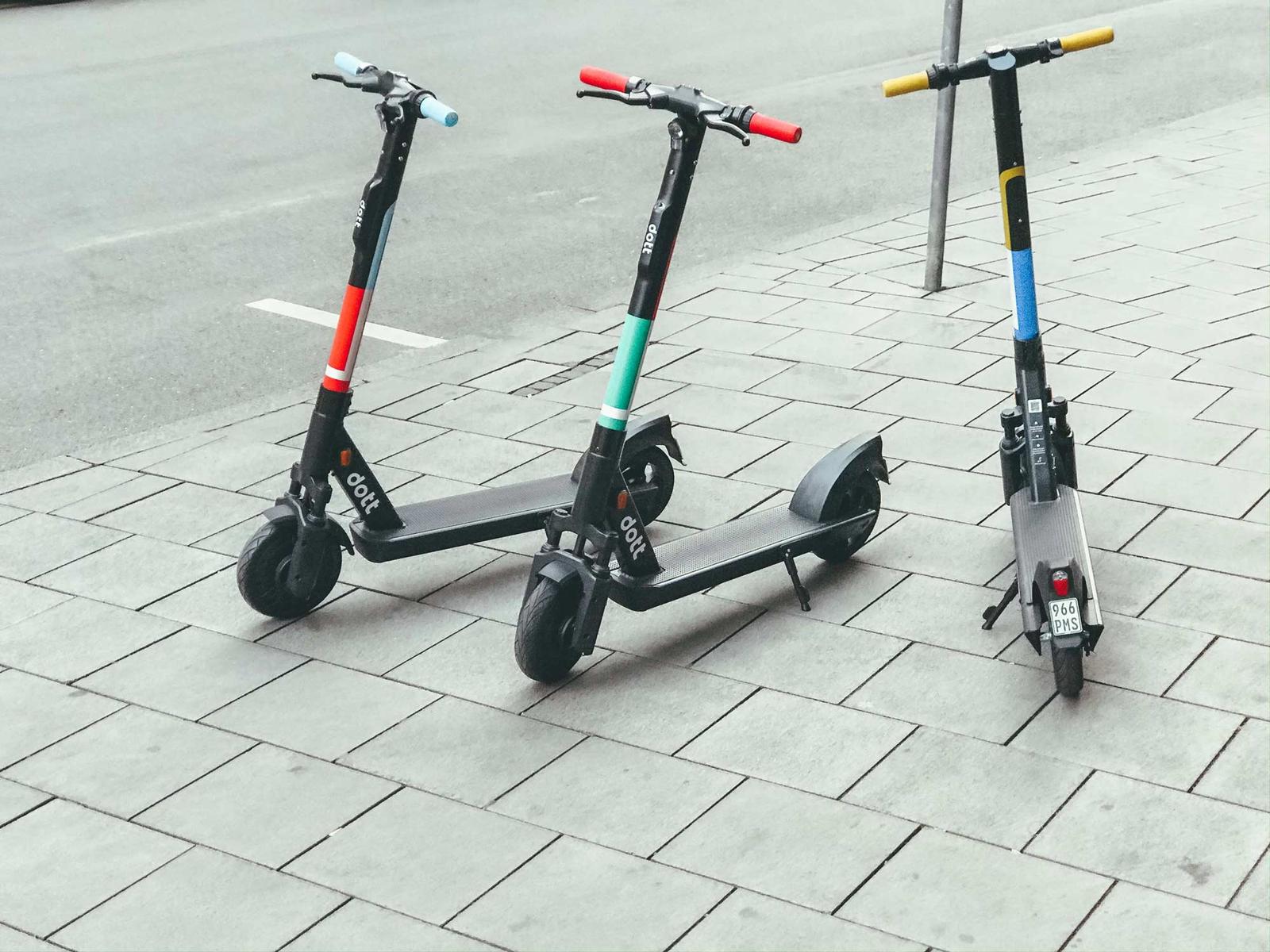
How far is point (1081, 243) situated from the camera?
862 centimetres

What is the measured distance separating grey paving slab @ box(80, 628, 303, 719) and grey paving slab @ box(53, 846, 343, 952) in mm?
763

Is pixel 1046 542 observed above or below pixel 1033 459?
below

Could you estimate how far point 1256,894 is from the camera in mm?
3508

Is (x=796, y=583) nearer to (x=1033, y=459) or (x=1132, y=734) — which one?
(x=1033, y=459)

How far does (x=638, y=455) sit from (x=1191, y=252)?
423 cm

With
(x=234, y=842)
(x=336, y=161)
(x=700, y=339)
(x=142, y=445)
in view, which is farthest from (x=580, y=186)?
(x=234, y=842)

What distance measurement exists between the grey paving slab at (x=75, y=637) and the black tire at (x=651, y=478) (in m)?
1.51

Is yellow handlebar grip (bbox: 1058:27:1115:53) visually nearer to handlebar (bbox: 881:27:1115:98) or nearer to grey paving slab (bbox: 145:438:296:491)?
handlebar (bbox: 881:27:1115:98)

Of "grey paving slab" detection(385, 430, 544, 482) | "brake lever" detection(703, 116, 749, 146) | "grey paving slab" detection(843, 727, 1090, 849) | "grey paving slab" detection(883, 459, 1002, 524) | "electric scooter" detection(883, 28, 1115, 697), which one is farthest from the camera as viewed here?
"grey paving slab" detection(385, 430, 544, 482)

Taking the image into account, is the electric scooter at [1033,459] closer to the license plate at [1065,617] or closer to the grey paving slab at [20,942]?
the license plate at [1065,617]

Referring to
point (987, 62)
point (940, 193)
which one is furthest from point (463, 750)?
point (940, 193)

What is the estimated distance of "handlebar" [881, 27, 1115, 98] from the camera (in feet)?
14.9

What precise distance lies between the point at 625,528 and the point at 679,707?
0.52 metres

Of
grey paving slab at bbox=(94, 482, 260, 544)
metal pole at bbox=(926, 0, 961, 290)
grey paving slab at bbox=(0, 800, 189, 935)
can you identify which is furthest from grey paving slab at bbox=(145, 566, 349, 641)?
metal pole at bbox=(926, 0, 961, 290)
